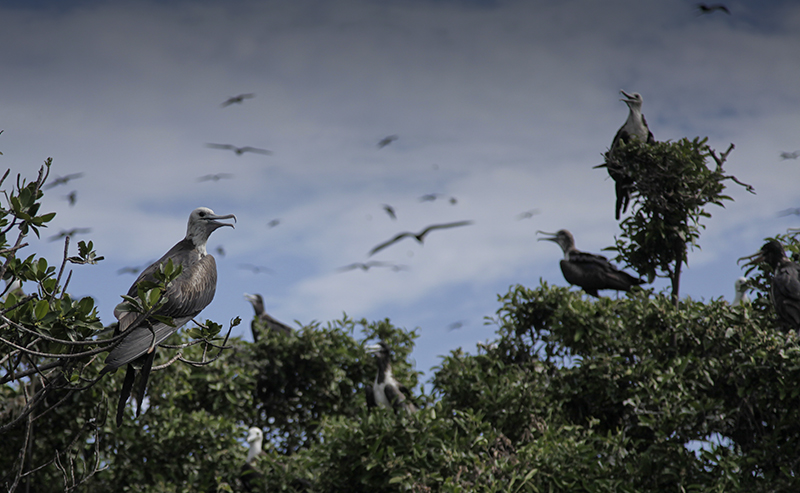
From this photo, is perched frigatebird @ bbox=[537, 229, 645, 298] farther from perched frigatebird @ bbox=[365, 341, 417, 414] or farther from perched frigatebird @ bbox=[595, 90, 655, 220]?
perched frigatebird @ bbox=[365, 341, 417, 414]

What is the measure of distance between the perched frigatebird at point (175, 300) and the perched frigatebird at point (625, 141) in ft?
15.8

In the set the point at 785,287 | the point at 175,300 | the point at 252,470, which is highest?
the point at 785,287

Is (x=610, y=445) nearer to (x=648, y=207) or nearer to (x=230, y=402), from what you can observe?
(x=648, y=207)

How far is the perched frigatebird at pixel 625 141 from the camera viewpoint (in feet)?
24.4

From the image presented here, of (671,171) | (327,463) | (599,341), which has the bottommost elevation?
(327,463)

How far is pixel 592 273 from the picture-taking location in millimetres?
8453

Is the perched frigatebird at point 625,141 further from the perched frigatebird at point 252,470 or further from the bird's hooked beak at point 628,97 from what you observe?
the perched frigatebird at point 252,470

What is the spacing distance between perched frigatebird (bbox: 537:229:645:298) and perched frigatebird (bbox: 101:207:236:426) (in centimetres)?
555

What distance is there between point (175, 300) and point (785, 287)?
4566 millimetres

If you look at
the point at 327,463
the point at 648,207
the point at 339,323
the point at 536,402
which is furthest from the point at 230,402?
the point at 648,207

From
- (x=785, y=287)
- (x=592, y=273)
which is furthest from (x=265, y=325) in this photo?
(x=785, y=287)

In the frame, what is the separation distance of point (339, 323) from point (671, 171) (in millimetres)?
4598

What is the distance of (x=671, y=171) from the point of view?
712cm

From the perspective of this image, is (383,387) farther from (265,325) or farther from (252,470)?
(265,325)
